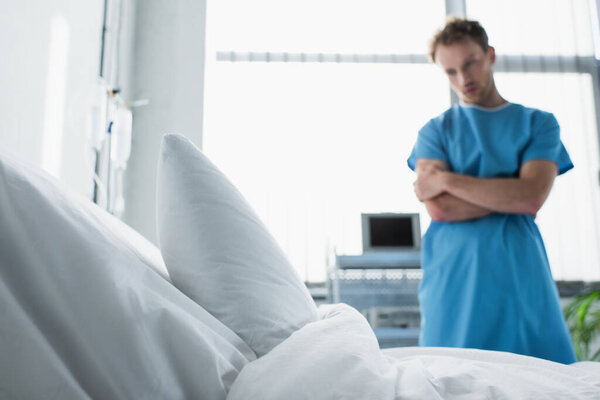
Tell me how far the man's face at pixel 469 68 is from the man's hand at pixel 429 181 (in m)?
0.22

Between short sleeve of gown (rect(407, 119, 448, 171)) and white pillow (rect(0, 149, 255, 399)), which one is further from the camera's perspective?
short sleeve of gown (rect(407, 119, 448, 171))

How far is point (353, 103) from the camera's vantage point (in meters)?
3.75

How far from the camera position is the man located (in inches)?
54.4

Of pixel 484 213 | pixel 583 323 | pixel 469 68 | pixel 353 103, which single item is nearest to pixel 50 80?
pixel 469 68

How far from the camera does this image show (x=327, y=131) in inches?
146

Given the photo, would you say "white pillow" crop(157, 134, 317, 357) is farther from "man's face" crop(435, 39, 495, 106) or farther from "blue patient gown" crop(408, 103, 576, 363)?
"man's face" crop(435, 39, 495, 106)

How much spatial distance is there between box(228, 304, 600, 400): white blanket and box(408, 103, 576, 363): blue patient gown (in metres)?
0.50

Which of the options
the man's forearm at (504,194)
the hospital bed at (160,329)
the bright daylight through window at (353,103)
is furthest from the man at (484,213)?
the bright daylight through window at (353,103)

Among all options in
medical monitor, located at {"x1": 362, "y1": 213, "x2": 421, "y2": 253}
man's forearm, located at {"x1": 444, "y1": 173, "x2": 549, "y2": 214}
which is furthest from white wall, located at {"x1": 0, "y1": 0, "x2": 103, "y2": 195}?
medical monitor, located at {"x1": 362, "y1": 213, "x2": 421, "y2": 253}

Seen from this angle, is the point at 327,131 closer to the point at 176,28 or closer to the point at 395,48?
the point at 395,48

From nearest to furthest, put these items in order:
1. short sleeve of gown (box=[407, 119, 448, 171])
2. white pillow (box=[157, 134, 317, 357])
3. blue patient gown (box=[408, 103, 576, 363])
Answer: white pillow (box=[157, 134, 317, 357]), blue patient gown (box=[408, 103, 576, 363]), short sleeve of gown (box=[407, 119, 448, 171])

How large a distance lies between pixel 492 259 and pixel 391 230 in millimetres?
1721

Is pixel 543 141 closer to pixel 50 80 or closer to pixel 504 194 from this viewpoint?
pixel 504 194

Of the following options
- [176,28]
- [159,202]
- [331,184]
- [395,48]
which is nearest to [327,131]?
[331,184]
